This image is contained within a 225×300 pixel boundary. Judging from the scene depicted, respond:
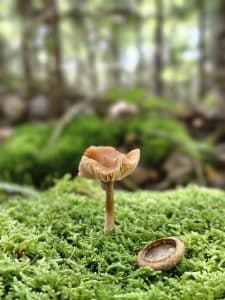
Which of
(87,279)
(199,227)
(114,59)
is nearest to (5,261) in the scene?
(87,279)

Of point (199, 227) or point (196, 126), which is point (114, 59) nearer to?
point (196, 126)

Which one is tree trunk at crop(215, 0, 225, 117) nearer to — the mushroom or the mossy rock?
the mossy rock

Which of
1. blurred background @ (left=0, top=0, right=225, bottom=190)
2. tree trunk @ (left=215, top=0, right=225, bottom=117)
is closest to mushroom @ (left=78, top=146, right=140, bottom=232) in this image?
blurred background @ (left=0, top=0, right=225, bottom=190)

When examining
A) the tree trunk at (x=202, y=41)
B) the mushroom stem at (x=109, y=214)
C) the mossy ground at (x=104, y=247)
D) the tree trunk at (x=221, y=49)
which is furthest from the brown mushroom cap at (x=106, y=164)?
the tree trunk at (x=202, y=41)

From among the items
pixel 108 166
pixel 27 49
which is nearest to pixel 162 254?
pixel 108 166

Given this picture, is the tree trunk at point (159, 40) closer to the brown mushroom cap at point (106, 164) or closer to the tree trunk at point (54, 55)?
the tree trunk at point (54, 55)
